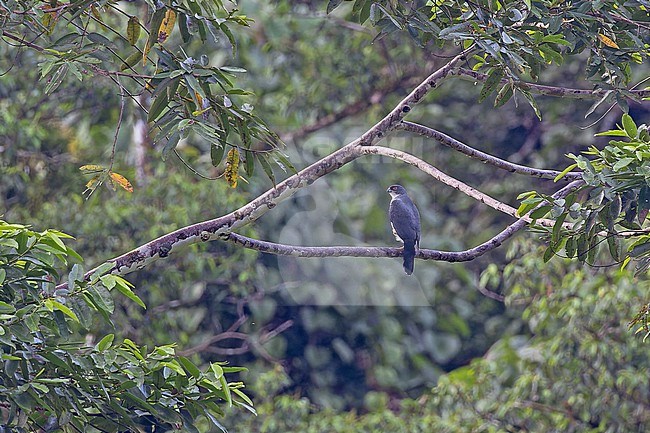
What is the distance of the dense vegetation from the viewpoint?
3.39m

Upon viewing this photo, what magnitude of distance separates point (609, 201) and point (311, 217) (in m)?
6.07

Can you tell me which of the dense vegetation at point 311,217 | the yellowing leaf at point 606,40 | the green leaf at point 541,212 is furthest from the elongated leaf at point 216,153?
the yellowing leaf at point 606,40

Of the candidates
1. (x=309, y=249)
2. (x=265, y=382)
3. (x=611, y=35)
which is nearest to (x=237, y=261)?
(x=265, y=382)

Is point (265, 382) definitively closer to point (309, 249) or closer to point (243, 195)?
point (243, 195)

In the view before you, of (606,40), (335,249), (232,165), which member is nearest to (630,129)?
(606,40)

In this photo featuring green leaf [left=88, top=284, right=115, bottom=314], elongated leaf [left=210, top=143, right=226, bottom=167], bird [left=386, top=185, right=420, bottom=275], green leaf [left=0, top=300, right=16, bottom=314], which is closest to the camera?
green leaf [left=0, top=300, right=16, bottom=314]

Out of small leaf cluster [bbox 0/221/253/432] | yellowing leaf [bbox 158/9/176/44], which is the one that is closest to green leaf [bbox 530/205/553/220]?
small leaf cluster [bbox 0/221/253/432]

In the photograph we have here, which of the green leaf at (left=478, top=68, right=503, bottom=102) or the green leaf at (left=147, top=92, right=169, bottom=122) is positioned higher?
the green leaf at (left=147, top=92, right=169, bottom=122)

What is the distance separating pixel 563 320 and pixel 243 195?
2.64 m

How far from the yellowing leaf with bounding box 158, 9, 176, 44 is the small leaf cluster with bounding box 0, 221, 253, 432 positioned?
102 cm

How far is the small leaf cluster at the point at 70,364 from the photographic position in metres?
3.09

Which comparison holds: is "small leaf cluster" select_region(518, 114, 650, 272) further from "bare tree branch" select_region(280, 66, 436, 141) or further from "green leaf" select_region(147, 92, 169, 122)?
"bare tree branch" select_region(280, 66, 436, 141)

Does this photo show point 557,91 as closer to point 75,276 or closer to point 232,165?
point 232,165

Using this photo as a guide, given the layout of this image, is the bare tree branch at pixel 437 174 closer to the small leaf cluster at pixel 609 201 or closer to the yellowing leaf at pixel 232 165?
the small leaf cluster at pixel 609 201
